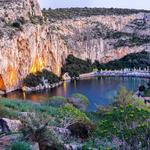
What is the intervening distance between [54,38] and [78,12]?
3624cm

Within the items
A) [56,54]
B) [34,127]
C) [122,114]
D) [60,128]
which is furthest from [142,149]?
[56,54]

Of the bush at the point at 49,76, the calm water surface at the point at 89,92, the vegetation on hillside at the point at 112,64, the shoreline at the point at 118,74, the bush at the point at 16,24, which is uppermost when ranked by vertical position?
the bush at the point at 16,24

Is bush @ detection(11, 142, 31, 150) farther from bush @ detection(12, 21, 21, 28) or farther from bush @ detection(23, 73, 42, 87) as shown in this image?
bush @ detection(12, 21, 21, 28)

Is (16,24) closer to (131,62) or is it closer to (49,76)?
(49,76)

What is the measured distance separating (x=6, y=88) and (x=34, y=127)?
73.9 meters

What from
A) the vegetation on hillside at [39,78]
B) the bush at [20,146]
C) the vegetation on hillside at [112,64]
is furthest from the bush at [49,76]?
the bush at [20,146]

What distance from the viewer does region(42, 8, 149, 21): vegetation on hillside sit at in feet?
448

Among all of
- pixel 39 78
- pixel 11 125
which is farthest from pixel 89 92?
pixel 11 125

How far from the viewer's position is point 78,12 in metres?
145

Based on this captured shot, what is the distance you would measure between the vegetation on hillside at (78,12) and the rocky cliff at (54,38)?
2.81 m

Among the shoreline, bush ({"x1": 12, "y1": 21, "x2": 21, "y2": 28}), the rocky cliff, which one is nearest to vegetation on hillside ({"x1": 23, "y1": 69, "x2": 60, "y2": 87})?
the rocky cliff

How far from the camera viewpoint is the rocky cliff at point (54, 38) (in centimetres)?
9294

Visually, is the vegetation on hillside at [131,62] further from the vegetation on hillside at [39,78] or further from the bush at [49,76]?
the vegetation on hillside at [39,78]

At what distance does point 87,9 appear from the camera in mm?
152875
